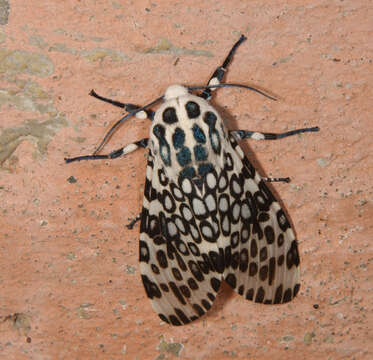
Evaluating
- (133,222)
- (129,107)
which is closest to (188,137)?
(129,107)

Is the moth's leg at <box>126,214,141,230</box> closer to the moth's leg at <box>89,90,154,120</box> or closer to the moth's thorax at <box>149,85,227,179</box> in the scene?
the moth's thorax at <box>149,85,227,179</box>

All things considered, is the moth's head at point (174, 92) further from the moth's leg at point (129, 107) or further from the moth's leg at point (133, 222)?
the moth's leg at point (133, 222)

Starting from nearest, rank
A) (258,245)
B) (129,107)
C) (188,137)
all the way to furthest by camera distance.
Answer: (188,137) → (258,245) → (129,107)

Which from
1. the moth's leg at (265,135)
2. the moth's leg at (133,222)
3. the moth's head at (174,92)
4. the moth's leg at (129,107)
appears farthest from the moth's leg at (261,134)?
the moth's leg at (133,222)

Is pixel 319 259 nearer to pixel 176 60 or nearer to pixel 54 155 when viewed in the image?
pixel 176 60

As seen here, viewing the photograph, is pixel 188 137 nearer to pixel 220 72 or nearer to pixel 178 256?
pixel 220 72

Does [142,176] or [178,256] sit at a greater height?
[142,176]

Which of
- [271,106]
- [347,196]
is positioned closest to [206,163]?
[271,106]
